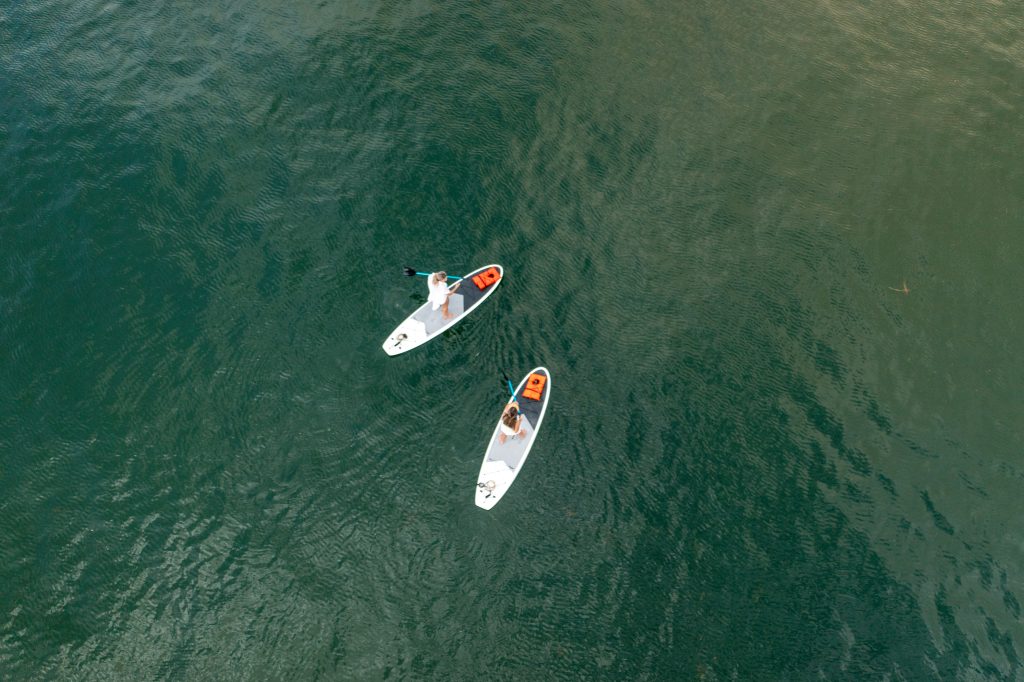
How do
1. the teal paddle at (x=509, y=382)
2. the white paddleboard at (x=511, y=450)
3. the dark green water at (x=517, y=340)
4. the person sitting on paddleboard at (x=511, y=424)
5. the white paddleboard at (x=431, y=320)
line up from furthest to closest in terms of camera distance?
the white paddleboard at (x=431, y=320) < the teal paddle at (x=509, y=382) < the person sitting on paddleboard at (x=511, y=424) < the white paddleboard at (x=511, y=450) < the dark green water at (x=517, y=340)

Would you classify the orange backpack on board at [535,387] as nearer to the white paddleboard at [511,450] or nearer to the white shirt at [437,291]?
the white paddleboard at [511,450]

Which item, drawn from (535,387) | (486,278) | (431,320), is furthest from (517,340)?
(431,320)

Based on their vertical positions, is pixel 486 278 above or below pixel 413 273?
below

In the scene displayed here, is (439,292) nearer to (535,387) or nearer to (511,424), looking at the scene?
(535,387)

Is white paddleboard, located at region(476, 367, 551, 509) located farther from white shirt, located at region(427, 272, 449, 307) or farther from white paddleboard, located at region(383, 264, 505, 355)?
white shirt, located at region(427, 272, 449, 307)

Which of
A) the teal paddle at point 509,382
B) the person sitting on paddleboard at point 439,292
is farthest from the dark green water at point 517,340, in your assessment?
the person sitting on paddleboard at point 439,292

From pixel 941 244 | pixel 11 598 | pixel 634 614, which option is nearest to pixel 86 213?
pixel 11 598

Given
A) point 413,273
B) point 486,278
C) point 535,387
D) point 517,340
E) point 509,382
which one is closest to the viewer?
point 535,387
